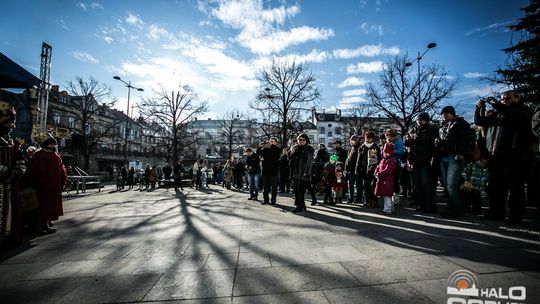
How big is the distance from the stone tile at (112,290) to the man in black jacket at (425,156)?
5.63 m

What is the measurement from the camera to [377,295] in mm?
1916

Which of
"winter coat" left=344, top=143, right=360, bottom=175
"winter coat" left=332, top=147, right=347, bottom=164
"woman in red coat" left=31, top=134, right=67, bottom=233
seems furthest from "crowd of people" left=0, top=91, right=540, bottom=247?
"winter coat" left=332, top=147, right=347, bottom=164

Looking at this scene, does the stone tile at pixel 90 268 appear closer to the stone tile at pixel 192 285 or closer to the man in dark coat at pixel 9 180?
the stone tile at pixel 192 285

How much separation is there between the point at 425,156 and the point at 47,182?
7814 mm

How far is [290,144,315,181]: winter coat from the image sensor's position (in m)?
6.59

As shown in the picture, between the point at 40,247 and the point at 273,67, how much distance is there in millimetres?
25149

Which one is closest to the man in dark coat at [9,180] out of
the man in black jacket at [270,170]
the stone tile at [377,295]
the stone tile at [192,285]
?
the stone tile at [192,285]


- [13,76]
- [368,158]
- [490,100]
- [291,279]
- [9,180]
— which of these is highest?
[13,76]

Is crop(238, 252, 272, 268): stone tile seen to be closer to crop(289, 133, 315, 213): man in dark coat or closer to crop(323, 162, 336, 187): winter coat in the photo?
crop(289, 133, 315, 213): man in dark coat

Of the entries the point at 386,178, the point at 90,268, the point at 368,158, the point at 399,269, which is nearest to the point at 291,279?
the point at 399,269

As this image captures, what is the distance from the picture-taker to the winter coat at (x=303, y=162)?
21.6ft
